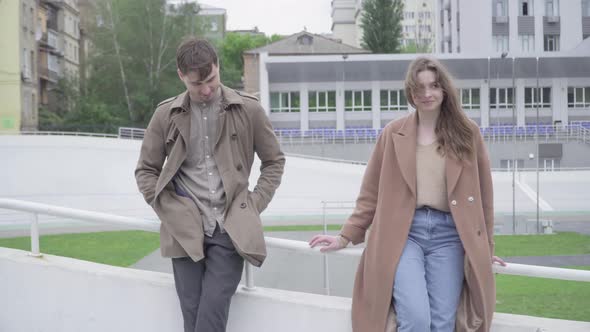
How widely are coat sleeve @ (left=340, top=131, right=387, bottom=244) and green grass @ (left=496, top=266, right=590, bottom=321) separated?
10594 mm

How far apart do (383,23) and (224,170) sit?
71.8 metres

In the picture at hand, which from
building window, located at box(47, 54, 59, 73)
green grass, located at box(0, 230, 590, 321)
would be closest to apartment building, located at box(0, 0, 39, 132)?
building window, located at box(47, 54, 59, 73)

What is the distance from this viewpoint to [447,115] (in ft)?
11.5

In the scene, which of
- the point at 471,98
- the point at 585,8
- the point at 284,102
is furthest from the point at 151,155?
the point at 585,8

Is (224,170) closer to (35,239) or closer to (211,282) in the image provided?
(211,282)

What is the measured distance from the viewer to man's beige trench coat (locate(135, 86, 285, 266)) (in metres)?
3.68

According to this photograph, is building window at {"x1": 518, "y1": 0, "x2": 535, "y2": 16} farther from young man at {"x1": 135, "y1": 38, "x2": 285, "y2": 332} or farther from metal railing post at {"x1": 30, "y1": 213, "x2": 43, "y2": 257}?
young man at {"x1": 135, "y1": 38, "x2": 285, "y2": 332}

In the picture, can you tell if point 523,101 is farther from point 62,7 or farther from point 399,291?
point 399,291

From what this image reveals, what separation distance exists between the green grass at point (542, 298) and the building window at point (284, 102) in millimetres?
40554

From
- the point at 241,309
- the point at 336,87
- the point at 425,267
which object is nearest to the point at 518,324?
the point at 425,267

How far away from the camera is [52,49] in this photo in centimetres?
6238

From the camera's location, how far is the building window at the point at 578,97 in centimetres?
5756

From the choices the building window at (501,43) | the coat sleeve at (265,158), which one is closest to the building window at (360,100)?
the building window at (501,43)

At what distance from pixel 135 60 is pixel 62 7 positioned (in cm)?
1070
